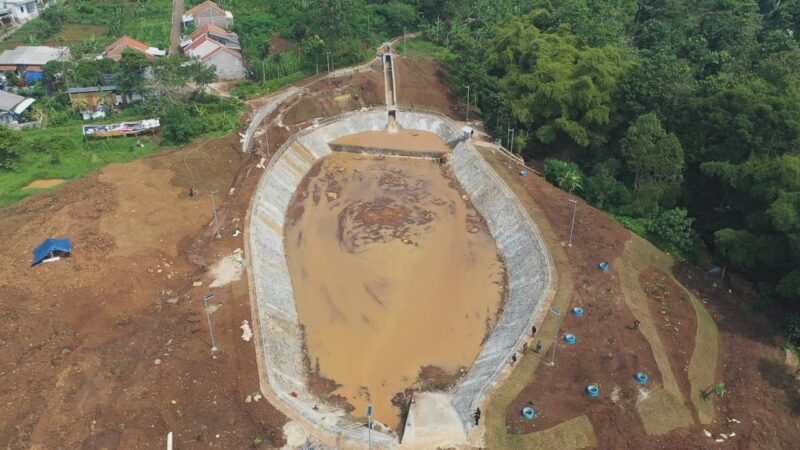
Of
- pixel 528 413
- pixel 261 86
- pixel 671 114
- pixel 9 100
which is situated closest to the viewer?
pixel 528 413

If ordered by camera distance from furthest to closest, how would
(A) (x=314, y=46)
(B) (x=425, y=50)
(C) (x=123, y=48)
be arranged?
(B) (x=425, y=50) < (C) (x=123, y=48) < (A) (x=314, y=46)

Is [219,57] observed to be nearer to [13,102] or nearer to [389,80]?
[389,80]

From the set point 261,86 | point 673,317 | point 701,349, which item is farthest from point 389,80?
point 701,349

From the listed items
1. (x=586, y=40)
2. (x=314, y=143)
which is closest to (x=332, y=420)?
(x=314, y=143)

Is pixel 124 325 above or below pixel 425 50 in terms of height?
below

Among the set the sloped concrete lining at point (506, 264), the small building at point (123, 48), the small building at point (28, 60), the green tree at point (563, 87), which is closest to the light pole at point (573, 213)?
the sloped concrete lining at point (506, 264)
